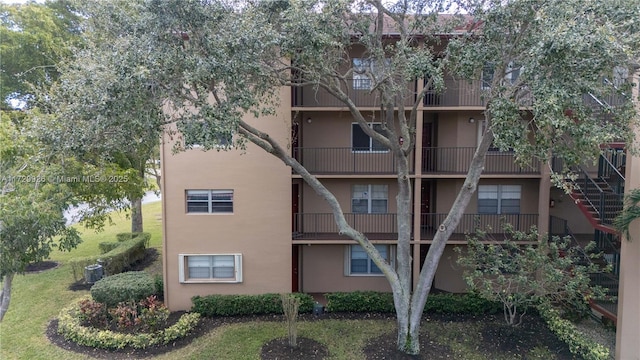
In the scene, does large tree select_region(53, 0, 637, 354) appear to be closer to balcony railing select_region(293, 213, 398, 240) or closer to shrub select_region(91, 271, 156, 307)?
balcony railing select_region(293, 213, 398, 240)

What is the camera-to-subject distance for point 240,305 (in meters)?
11.8

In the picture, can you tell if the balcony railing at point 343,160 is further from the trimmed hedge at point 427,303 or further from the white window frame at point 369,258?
the trimmed hedge at point 427,303

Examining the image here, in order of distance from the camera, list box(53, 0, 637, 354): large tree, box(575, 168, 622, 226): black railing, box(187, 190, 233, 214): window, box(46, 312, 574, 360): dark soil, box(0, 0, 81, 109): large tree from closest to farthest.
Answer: box(53, 0, 637, 354): large tree
box(46, 312, 574, 360): dark soil
box(575, 168, 622, 226): black railing
box(187, 190, 233, 214): window
box(0, 0, 81, 109): large tree

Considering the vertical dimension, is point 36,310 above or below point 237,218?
below

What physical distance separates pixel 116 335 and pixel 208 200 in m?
4.46

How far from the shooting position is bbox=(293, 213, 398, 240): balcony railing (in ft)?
43.2

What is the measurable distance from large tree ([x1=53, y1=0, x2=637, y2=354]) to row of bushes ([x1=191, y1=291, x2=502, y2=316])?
2.42m

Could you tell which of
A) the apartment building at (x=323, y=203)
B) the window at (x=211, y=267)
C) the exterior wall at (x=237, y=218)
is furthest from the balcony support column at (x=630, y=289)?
the window at (x=211, y=267)

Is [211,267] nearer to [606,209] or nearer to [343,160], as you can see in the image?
[343,160]

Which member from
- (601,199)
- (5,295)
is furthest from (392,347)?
(5,295)

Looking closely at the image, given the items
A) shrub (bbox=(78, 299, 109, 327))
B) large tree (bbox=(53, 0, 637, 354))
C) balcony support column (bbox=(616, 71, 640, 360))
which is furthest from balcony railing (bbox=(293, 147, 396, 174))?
shrub (bbox=(78, 299, 109, 327))

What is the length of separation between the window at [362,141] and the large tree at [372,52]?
3.69m

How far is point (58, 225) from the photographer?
6.85 metres

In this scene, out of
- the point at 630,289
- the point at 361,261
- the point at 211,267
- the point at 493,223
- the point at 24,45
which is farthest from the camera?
the point at 24,45
